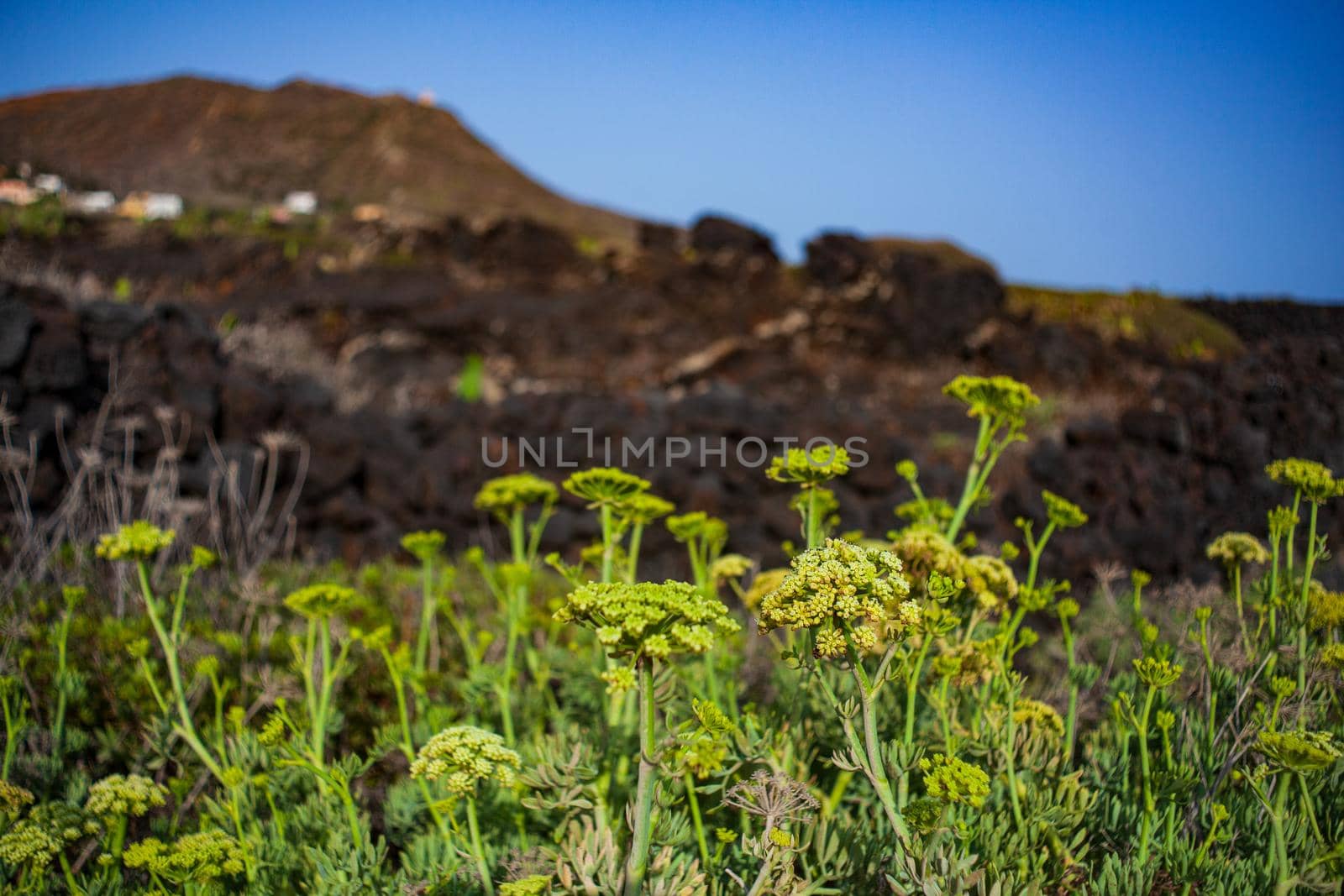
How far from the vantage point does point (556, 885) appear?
5.84 feet

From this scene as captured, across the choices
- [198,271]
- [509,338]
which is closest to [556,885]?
[509,338]

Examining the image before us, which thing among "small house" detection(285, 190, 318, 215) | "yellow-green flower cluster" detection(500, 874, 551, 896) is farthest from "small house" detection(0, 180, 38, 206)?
"yellow-green flower cluster" detection(500, 874, 551, 896)

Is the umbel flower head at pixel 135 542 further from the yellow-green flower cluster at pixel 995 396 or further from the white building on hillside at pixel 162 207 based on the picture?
the white building on hillside at pixel 162 207

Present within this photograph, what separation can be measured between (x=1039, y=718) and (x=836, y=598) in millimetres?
1078

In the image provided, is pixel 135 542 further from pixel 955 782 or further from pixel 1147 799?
pixel 1147 799

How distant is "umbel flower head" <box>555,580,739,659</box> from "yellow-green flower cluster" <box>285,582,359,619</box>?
99 centimetres

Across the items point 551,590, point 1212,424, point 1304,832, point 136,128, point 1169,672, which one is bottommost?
point 551,590

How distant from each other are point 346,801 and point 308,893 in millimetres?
345


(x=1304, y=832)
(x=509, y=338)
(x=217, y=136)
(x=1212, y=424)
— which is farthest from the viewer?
(x=217, y=136)

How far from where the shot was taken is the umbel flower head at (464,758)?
5.44 feet

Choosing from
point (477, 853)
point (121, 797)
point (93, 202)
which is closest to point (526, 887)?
point (477, 853)

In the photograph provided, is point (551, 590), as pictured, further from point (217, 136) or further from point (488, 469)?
point (217, 136)

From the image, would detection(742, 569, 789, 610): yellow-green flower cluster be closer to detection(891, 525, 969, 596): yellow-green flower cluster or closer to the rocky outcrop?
detection(891, 525, 969, 596): yellow-green flower cluster

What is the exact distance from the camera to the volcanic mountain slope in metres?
28.0
